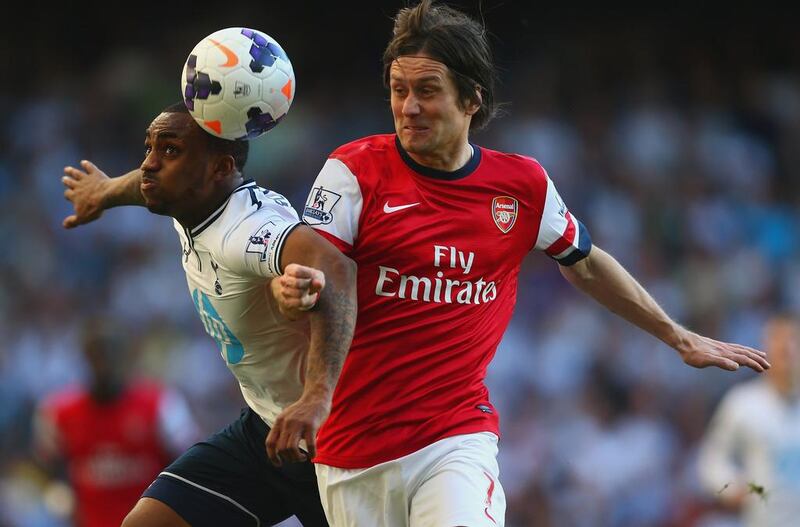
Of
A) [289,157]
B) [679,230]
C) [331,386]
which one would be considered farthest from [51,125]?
[331,386]

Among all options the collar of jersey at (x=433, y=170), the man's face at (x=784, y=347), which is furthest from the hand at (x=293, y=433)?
the man's face at (x=784, y=347)

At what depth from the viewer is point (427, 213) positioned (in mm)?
4875

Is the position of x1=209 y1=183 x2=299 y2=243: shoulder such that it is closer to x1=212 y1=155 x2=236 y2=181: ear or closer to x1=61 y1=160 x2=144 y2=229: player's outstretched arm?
x1=212 y1=155 x2=236 y2=181: ear

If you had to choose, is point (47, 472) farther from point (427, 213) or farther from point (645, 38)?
point (645, 38)

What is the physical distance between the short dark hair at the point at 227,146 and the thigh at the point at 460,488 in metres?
1.41

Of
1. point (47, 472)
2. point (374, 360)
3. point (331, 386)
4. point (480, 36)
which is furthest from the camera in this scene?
point (47, 472)

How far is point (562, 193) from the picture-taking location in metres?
12.3

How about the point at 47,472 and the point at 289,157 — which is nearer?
the point at 47,472

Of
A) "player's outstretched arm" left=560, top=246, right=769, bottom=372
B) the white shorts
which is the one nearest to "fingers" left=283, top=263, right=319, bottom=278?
the white shorts

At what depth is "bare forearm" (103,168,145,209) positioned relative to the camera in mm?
5664

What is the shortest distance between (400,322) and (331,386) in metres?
0.75

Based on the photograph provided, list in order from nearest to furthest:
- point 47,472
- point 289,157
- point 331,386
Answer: point 331,386 < point 47,472 < point 289,157

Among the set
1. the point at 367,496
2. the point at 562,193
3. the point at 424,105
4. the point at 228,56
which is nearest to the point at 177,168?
the point at 228,56

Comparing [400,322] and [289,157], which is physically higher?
[400,322]
